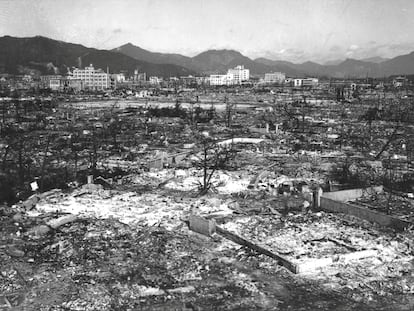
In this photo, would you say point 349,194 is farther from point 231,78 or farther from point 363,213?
point 231,78

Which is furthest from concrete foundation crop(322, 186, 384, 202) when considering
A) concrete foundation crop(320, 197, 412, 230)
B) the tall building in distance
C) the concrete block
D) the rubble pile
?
the tall building in distance

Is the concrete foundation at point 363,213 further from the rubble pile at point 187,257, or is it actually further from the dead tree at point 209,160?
the dead tree at point 209,160

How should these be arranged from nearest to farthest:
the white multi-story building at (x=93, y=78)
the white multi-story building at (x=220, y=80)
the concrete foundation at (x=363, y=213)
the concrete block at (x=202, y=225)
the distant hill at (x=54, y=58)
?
the concrete block at (x=202, y=225)
the concrete foundation at (x=363, y=213)
the white multi-story building at (x=93, y=78)
the white multi-story building at (x=220, y=80)
the distant hill at (x=54, y=58)

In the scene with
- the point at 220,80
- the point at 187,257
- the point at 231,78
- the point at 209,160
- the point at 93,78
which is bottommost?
the point at 187,257

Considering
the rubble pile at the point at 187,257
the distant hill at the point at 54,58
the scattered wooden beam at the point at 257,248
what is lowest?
the rubble pile at the point at 187,257

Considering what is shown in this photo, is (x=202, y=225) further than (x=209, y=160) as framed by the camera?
No

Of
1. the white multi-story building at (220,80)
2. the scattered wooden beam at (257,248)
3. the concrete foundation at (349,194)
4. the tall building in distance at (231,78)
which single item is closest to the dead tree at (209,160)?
the concrete foundation at (349,194)

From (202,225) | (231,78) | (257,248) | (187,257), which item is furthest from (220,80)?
(187,257)

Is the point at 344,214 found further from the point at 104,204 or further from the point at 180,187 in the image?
the point at 104,204
